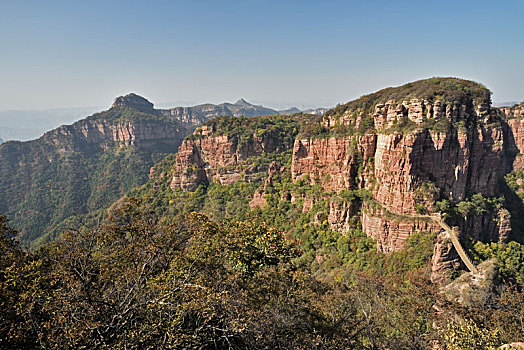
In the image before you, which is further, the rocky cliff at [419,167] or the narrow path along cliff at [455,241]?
the rocky cliff at [419,167]

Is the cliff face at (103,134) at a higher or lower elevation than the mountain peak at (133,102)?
lower

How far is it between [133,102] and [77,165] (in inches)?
2109

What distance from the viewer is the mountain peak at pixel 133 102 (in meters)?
146

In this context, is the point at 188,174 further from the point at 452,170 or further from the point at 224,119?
the point at 452,170

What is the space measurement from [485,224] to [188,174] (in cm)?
5735

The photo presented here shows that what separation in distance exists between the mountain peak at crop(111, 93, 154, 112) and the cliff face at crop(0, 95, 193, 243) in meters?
1.79

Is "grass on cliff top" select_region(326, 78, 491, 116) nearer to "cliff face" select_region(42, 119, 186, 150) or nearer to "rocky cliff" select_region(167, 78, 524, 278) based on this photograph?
"rocky cliff" select_region(167, 78, 524, 278)

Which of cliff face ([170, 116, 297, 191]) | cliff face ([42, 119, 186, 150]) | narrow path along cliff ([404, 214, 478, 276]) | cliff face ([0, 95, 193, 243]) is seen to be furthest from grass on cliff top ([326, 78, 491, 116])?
cliff face ([42, 119, 186, 150])

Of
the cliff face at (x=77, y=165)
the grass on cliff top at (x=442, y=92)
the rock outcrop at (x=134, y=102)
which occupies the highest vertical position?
the rock outcrop at (x=134, y=102)

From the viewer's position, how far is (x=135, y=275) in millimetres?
11969

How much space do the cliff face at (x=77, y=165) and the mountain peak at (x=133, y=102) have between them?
5.88 feet

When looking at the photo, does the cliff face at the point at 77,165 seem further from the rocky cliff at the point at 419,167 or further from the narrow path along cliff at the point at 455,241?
the narrow path along cliff at the point at 455,241

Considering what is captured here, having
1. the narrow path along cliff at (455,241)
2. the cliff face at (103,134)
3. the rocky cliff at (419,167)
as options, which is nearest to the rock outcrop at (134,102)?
the cliff face at (103,134)

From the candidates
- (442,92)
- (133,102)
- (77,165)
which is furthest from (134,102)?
(442,92)
